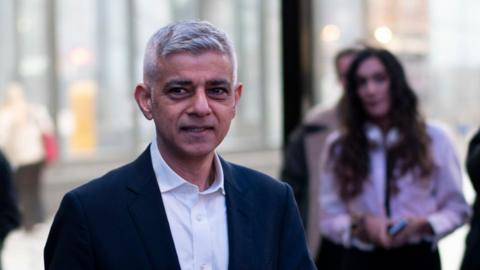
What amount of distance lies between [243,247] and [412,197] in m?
2.48

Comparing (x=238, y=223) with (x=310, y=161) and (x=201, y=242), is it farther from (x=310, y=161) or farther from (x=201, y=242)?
(x=310, y=161)

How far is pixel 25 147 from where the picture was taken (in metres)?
7.12

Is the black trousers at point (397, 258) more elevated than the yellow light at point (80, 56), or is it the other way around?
the yellow light at point (80, 56)

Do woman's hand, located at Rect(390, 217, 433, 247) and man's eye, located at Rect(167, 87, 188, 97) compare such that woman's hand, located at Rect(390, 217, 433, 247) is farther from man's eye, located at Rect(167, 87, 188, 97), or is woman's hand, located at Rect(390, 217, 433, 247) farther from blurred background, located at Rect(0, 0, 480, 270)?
man's eye, located at Rect(167, 87, 188, 97)

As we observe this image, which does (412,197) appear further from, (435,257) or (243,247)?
(243,247)

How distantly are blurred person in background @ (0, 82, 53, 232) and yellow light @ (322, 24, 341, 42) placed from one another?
1814mm

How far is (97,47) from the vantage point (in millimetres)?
7328

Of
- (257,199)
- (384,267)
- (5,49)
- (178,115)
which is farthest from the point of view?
(5,49)

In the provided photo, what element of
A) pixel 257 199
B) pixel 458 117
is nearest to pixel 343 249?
pixel 458 117

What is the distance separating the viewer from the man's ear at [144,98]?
8.49 ft

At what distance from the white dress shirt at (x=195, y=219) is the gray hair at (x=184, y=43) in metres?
0.22

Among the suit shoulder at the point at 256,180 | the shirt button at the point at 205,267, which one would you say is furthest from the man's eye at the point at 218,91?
the shirt button at the point at 205,267

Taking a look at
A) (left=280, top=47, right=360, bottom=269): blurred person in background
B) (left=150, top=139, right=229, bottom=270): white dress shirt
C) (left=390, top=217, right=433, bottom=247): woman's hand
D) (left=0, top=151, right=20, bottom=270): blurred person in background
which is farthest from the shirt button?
(left=280, top=47, right=360, bottom=269): blurred person in background

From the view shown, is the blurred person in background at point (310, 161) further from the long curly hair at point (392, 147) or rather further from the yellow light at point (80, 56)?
the yellow light at point (80, 56)
